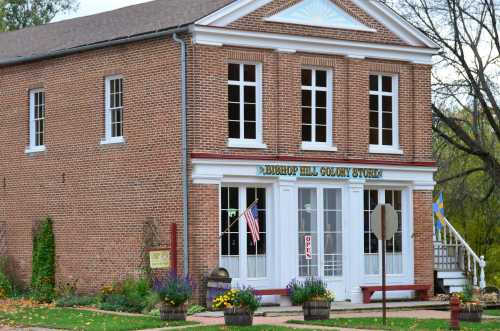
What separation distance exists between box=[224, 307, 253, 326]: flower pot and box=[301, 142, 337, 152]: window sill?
7706 mm

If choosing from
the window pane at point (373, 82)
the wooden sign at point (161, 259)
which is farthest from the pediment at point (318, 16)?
the wooden sign at point (161, 259)

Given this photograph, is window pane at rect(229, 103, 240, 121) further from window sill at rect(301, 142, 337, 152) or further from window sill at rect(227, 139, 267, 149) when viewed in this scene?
window sill at rect(301, 142, 337, 152)

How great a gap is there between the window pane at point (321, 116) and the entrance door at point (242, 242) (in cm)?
262

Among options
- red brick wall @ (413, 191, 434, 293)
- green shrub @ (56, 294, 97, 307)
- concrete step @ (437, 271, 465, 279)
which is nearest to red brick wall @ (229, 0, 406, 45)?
red brick wall @ (413, 191, 434, 293)

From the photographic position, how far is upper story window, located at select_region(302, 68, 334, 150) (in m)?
35.2

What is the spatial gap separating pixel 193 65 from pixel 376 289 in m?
7.95

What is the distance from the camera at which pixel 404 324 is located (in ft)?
95.6

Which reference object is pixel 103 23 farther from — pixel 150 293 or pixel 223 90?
pixel 150 293

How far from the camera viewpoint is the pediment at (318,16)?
34875 millimetres

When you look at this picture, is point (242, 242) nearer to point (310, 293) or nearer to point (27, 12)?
point (310, 293)

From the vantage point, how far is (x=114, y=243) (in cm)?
3516

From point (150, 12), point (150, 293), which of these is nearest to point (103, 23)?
point (150, 12)

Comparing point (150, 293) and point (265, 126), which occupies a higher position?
point (265, 126)

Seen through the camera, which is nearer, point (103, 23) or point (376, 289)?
point (376, 289)
